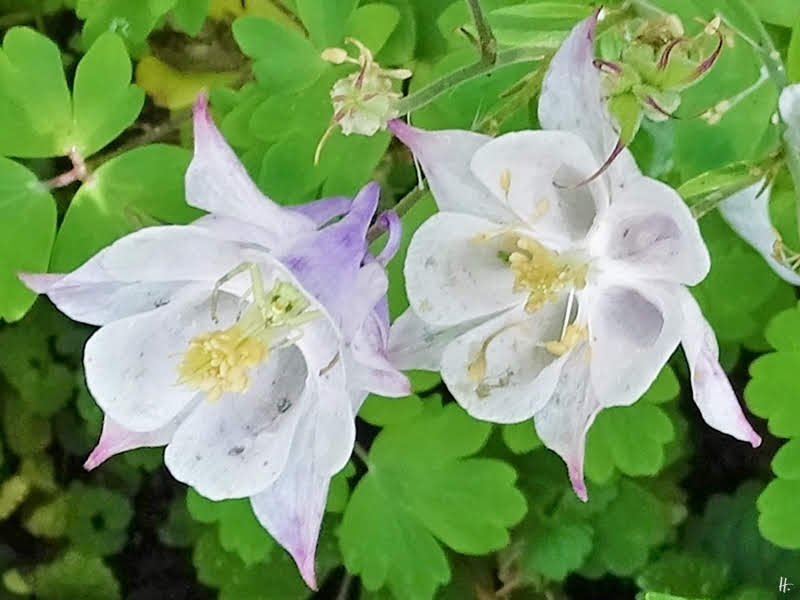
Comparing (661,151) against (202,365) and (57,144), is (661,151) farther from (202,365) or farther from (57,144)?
(57,144)

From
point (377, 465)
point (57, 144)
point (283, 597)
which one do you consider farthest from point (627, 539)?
point (57, 144)

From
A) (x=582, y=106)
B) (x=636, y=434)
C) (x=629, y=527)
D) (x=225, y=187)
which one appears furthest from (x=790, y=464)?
(x=225, y=187)

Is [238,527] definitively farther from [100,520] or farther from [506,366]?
[506,366]

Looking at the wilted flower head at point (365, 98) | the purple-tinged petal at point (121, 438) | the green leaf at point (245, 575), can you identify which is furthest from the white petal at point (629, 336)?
the green leaf at point (245, 575)

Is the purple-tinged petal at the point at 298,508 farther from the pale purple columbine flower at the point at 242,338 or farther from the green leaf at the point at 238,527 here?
the green leaf at the point at 238,527

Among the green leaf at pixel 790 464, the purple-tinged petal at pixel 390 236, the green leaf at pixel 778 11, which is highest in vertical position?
the purple-tinged petal at pixel 390 236

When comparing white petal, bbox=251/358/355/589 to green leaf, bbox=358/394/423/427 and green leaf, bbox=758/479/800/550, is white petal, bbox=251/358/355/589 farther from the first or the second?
green leaf, bbox=758/479/800/550
